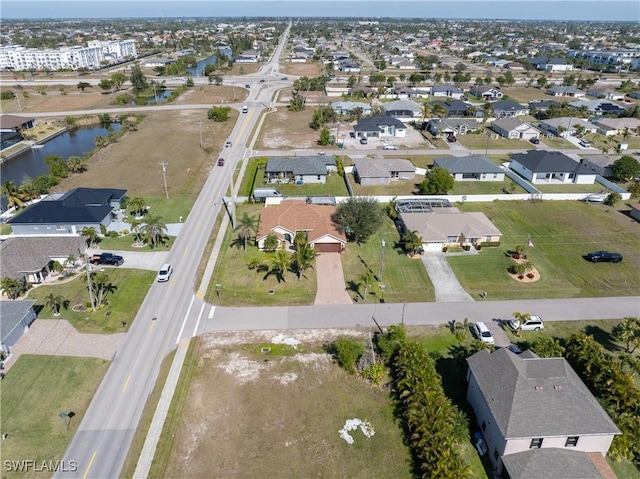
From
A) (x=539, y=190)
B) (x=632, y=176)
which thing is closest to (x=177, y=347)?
(x=539, y=190)

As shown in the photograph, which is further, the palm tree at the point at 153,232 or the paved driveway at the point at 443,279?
the palm tree at the point at 153,232

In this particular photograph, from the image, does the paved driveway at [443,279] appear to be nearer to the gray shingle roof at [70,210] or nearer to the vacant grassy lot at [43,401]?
the vacant grassy lot at [43,401]

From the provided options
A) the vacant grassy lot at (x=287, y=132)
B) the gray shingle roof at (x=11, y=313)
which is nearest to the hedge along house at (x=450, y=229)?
the gray shingle roof at (x=11, y=313)

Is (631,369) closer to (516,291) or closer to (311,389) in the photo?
(516,291)

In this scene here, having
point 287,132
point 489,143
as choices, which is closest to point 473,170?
point 489,143

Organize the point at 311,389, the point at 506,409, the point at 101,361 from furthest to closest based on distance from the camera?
the point at 101,361 → the point at 311,389 → the point at 506,409

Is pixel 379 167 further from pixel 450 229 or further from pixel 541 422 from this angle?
pixel 541 422

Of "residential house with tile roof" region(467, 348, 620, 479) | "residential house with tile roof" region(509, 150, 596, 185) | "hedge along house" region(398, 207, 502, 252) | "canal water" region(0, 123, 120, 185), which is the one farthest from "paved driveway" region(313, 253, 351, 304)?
"canal water" region(0, 123, 120, 185)
